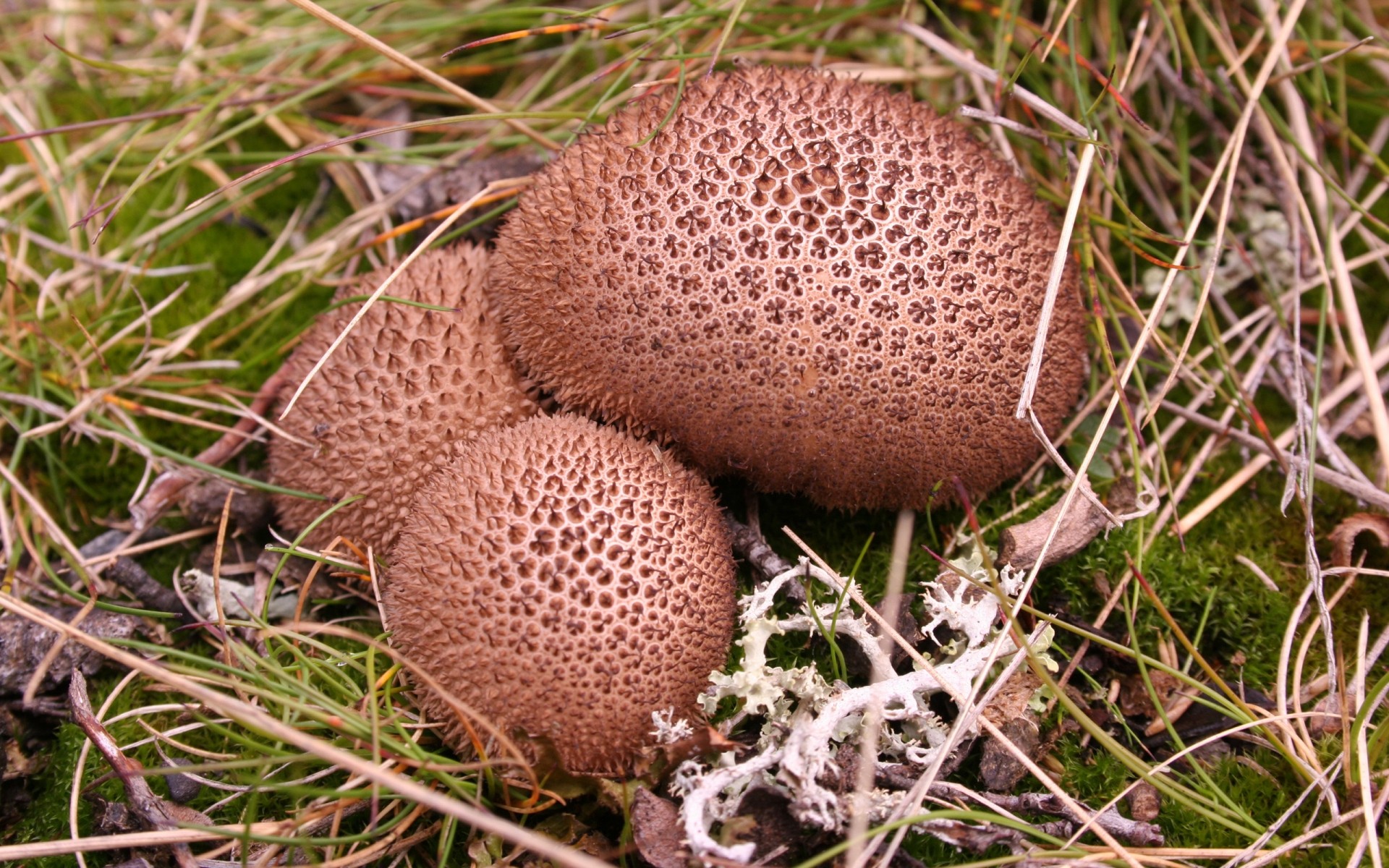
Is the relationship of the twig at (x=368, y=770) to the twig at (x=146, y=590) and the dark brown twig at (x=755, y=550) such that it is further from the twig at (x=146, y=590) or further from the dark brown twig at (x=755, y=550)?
the dark brown twig at (x=755, y=550)

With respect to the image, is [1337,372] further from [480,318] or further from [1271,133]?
[480,318]

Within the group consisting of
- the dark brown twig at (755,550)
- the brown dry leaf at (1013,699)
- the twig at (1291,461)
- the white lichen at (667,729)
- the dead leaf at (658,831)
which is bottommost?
the dead leaf at (658,831)

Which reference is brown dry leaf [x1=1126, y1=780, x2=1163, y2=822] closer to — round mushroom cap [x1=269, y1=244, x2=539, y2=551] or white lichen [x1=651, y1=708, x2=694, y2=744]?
white lichen [x1=651, y1=708, x2=694, y2=744]

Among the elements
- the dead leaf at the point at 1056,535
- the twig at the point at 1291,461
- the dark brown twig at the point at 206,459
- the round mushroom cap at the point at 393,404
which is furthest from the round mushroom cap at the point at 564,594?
the twig at the point at 1291,461

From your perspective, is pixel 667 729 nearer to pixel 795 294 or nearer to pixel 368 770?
pixel 368 770

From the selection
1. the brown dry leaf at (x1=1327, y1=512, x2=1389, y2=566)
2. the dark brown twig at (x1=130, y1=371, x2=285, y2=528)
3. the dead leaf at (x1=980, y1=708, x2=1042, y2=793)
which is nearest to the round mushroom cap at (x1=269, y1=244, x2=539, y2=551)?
the dark brown twig at (x1=130, y1=371, x2=285, y2=528)

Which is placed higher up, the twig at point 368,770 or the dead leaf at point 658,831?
the twig at point 368,770
